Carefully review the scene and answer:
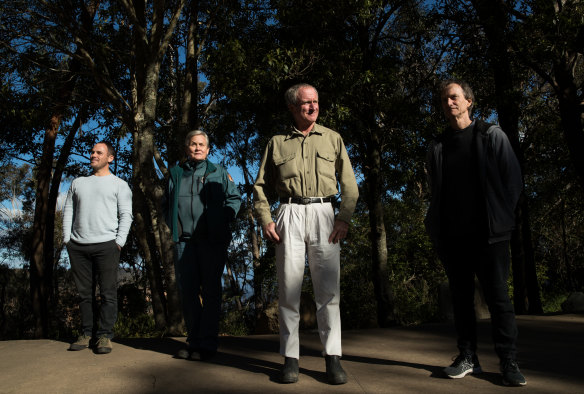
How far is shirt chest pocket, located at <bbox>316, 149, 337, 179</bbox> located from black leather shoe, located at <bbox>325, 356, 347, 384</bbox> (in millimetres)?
1247

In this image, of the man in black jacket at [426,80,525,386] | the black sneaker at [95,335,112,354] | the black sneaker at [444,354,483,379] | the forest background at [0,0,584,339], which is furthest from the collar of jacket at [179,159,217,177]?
the forest background at [0,0,584,339]

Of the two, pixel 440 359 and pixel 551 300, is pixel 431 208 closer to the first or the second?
pixel 440 359

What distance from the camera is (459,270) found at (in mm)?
3480

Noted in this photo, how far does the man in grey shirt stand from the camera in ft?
14.6

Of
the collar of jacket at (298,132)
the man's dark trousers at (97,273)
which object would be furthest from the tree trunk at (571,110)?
the man's dark trousers at (97,273)

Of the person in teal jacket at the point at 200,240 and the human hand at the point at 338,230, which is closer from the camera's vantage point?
the human hand at the point at 338,230

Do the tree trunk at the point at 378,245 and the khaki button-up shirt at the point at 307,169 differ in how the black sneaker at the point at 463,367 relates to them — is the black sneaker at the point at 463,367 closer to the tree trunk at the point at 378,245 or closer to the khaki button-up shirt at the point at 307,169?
the khaki button-up shirt at the point at 307,169

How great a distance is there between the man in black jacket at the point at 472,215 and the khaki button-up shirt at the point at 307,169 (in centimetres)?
63

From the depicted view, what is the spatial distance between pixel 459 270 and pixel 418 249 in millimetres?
15804

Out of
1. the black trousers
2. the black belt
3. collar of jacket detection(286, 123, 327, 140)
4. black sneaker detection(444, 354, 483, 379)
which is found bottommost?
black sneaker detection(444, 354, 483, 379)

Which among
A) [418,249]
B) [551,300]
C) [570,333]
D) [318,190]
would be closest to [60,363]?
[318,190]

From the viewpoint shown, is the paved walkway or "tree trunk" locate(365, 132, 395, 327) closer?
the paved walkway

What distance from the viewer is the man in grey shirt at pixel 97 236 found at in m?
4.46

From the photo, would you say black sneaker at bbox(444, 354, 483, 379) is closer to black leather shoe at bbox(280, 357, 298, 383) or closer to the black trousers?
the black trousers
